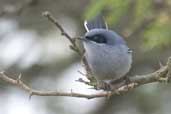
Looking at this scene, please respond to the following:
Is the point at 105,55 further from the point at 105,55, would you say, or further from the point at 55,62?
the point at 55,62

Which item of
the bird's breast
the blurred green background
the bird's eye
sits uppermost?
the blurred green background

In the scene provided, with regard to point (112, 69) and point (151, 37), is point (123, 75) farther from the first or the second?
point (151, 37)

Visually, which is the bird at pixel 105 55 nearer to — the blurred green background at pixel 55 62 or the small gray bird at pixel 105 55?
the small gray bird at pixel 105 55

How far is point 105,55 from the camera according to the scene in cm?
257

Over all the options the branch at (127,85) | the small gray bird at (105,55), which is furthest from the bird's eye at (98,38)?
the branch at (127,85)

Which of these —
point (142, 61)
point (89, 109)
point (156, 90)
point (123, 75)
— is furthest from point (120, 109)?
point (123, 75)

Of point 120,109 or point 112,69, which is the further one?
point 120,109

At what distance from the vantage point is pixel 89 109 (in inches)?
266

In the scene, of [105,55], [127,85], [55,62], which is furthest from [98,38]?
Result: [55,62]

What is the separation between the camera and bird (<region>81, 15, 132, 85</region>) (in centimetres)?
254

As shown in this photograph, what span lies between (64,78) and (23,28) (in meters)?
0.77

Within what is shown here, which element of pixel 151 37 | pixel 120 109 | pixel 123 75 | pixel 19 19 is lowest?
pixel 123 75

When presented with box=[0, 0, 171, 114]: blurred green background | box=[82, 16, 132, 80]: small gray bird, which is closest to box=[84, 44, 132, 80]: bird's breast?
box=[82, 16, 132, 80]: small gray bird

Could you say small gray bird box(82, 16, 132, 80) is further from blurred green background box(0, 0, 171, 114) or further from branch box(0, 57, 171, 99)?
blurred green background box(0, 0, 171, 114)
